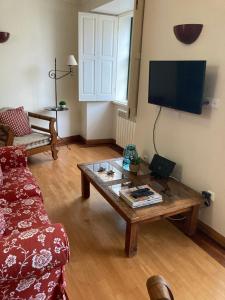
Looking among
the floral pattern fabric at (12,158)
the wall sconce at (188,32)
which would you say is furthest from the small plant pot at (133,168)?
the wall sconce at (188,32)

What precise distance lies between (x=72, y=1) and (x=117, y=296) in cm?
413

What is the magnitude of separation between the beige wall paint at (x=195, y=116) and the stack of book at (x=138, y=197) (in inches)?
20.0

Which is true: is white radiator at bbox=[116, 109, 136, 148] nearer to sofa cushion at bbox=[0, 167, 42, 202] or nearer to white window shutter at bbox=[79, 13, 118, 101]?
white window shutter at bbox=[79, 13, 118, 101]

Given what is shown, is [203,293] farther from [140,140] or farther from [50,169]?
[50,169]

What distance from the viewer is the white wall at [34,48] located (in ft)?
12.3

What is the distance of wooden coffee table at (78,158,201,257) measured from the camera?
6.19 ft

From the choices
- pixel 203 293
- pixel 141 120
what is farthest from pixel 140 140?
pixel 203 293

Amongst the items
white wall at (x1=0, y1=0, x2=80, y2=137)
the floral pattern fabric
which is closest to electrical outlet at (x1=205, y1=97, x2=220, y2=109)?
the floral pattern fabric

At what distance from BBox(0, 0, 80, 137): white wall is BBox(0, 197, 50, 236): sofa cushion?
100 inches

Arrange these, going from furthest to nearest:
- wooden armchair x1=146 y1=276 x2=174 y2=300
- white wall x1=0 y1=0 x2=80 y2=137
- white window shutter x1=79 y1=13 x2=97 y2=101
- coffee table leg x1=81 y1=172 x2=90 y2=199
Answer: white window shutter x1=79 y1=13 x2=97 y2=101
white wall x1=0 y1=0 x2=80 y2=137
coffee table leg x1=81 y1=172 x2=90 y2=199
wooden armchair x1=146 y1=276 x2=174 y2=300

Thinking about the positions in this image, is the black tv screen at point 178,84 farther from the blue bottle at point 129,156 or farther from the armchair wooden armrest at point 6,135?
the armchair wooden armrest at point 6,135

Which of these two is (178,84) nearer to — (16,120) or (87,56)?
(87,56)

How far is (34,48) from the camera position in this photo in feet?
13.0

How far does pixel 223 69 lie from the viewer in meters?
1.94
